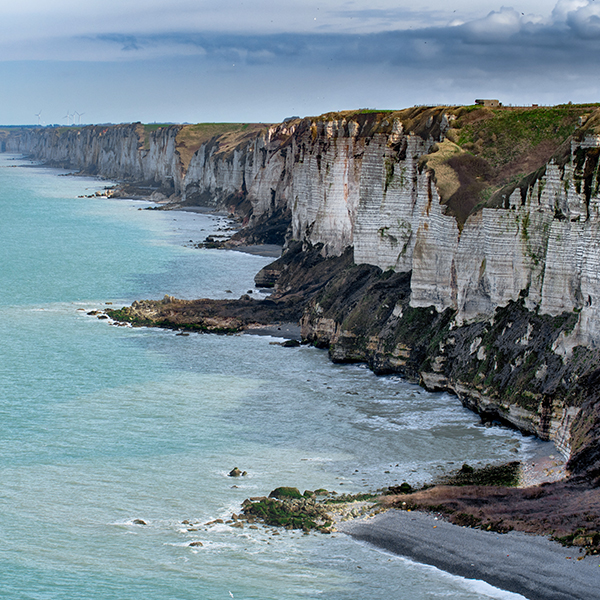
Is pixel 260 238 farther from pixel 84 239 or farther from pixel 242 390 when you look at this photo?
pixel 242 390

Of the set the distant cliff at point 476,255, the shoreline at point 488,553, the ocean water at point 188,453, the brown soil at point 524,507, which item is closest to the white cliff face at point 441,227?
the distant cliff at point 476,255

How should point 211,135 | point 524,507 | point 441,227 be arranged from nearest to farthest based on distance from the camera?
point 524,507, point 441,227, point 211,135

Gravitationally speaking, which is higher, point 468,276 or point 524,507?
point 468,276

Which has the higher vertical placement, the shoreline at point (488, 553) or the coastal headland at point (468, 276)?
the coastal headland at point (468, 276)

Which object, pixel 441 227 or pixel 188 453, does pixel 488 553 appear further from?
pixel 441 227

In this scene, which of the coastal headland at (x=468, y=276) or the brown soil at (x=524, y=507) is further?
the coastal headland at (x=468, y=276)

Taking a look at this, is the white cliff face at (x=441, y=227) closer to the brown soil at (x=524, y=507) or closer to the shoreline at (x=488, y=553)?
the brown soil at (x=524, y=507)

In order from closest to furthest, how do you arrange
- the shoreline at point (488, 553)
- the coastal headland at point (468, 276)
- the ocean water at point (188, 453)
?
the shoreline at point (488, 553), the ocean water at point (188, 453), the coastal headland at point (468, 276)

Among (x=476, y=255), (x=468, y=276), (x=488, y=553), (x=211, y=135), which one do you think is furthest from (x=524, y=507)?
(x=211, y=135)
